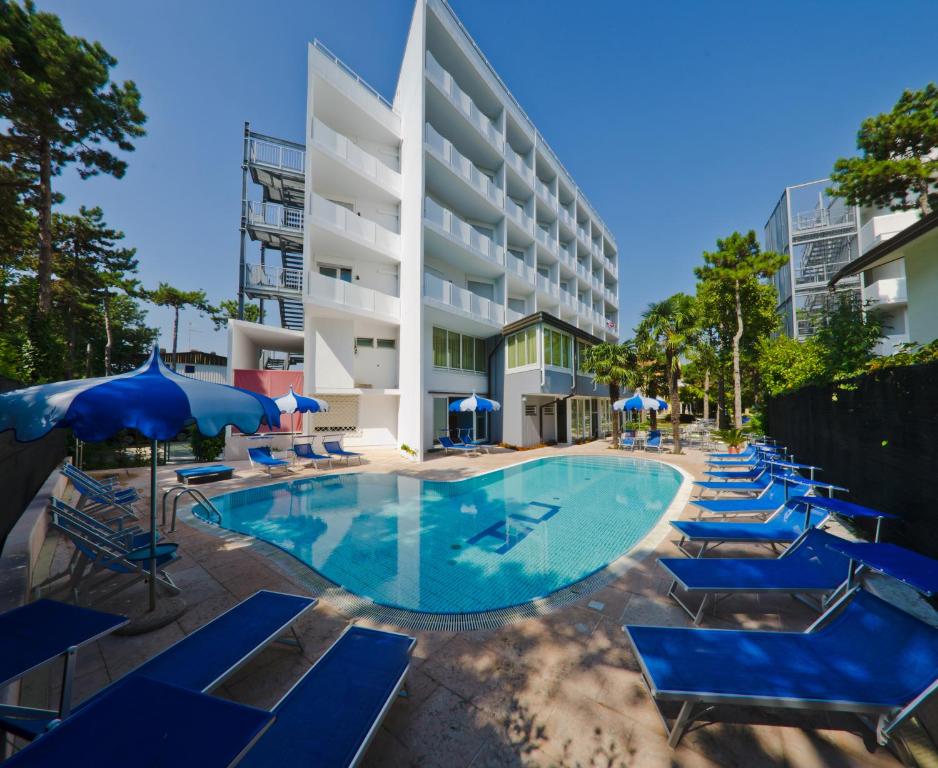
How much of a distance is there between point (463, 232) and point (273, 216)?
10878mm

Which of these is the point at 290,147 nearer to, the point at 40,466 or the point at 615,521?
the point at 40,466

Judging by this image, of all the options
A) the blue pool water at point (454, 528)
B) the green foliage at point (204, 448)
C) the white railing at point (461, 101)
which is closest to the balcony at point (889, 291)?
the blue pool water at point (454, 528)

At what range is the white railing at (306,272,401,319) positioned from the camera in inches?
557

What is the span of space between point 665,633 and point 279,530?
676 cm

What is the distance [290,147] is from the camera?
1916cm

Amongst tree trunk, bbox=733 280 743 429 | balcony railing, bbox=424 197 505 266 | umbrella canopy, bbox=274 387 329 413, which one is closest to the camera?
umbrella canopy, bbox=274 387 329 413

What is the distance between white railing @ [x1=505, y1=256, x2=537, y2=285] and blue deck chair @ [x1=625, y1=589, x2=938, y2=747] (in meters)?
18.9

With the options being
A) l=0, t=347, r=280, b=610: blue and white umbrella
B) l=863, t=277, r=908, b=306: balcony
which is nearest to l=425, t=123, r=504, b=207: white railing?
l=0, t=347, r=280, b=610: blue and white umbrella

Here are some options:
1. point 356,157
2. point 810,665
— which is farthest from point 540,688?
point 356,157

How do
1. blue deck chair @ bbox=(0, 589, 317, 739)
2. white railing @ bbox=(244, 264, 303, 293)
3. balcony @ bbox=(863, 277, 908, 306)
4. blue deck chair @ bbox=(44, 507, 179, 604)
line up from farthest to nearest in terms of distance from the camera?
balcony @ bbox=(863, 277, 908, 306)
white railing @ bbox=(244, 264, 303, 293)
blue deck chair @ bbox=(44, 507, 179, 604)
blue deck chair @ bbox=(0, 589, 317, 739)

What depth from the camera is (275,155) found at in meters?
18.8

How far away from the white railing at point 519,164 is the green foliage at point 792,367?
16692mm

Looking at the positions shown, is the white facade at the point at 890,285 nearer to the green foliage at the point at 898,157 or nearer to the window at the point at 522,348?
the green foliage at the point at 898,157

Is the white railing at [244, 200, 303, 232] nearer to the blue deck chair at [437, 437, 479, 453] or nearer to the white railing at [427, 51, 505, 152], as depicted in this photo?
the white railing at [427, 51, 505, 152]
